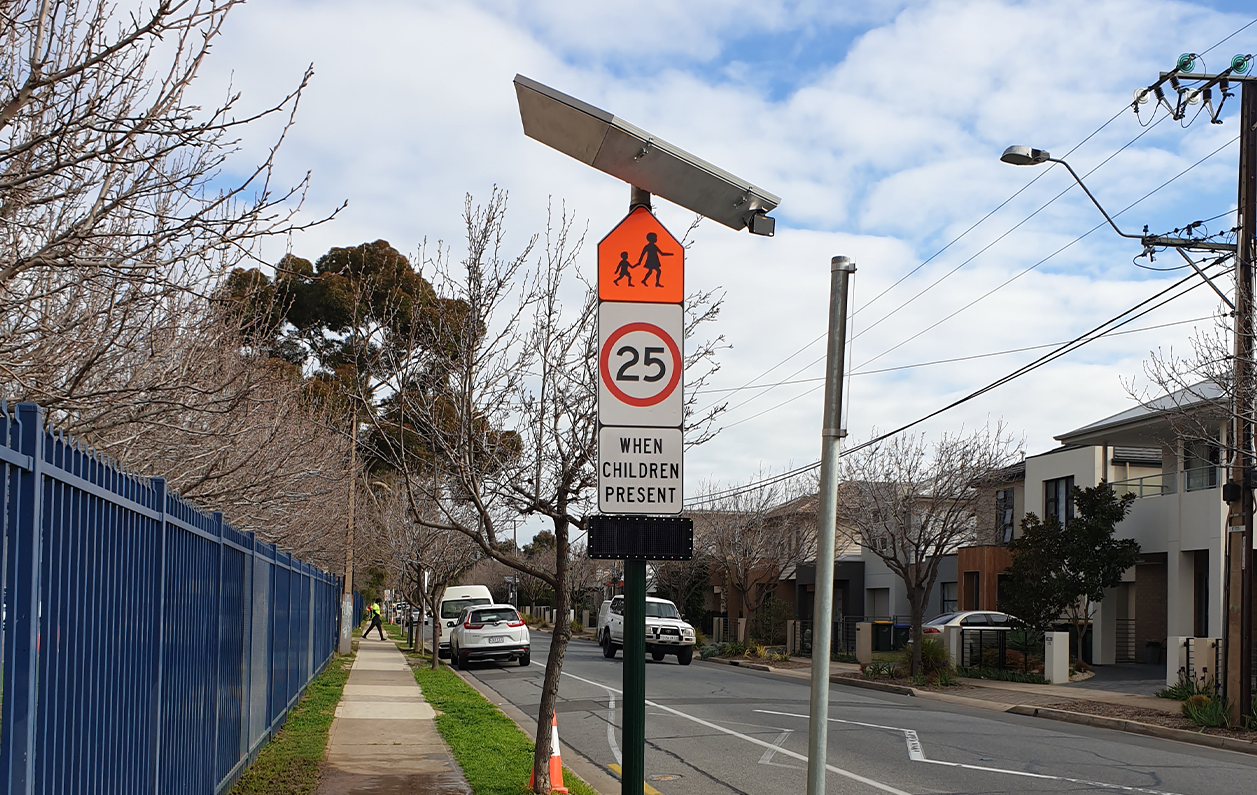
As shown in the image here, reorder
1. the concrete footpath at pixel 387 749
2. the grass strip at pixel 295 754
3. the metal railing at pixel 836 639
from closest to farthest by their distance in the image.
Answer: the grass strip at pixel 295 754 → the concrete footpath at pixel 387 749 → the metal railing at pixel 836 639

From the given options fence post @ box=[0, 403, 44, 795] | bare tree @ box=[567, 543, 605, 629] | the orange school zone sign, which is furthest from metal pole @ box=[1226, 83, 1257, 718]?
bare tree @ box=[567, 543, 605, 629]

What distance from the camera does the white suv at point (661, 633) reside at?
3331 centimetres

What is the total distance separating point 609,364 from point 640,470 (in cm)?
49

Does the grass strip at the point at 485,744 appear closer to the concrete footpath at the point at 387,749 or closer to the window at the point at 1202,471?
the concrete footpath at the point at 387,749

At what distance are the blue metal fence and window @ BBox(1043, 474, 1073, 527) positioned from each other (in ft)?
97.2

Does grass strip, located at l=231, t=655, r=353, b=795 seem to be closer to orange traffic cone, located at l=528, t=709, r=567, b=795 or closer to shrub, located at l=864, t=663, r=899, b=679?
orange traffic cone, located at l=528, t=709, r=567, b=795

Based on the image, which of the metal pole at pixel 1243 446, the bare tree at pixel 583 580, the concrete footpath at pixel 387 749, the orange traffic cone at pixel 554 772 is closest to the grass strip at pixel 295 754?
the concrete footpath at pixel 387 749

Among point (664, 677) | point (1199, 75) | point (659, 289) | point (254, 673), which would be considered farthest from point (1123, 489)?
point (659, 289)

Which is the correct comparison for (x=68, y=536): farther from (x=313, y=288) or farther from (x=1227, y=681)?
(x=313, y=288)

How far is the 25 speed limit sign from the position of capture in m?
5.14

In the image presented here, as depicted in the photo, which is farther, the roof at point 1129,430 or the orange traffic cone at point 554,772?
the roof at point 1129,430

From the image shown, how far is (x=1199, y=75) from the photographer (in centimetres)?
1759

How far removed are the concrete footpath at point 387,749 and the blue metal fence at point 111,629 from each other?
138cm

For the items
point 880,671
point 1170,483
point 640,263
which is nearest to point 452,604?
point 880,671
